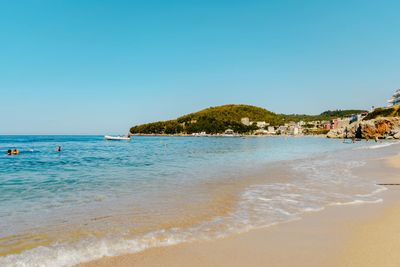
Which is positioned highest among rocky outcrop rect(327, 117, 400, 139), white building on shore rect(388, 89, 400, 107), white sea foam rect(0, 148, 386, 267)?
white building on shore rect(388, 89, 400, 107)

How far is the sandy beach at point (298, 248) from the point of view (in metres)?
4.98

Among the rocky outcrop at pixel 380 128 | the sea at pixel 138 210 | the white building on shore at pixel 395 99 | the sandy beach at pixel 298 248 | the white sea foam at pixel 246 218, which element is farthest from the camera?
the white building on shore at pixel 395 99

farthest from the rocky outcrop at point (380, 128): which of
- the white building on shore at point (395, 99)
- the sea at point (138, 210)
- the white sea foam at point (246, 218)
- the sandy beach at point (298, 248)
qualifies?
the sandy beach at point (298, 248)

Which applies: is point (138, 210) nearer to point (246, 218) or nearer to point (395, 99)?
point (246, 218)

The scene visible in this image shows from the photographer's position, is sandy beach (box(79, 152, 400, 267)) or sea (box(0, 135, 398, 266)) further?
sea (box(0, 135, 398, 266))

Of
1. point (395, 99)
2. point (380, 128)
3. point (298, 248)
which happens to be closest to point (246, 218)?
point (298, 248)

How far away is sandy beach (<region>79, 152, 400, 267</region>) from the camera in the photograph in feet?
16.3

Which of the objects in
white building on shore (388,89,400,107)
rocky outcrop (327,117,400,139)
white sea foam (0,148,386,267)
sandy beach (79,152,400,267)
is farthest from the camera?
white building on shore (388,89,400,107)

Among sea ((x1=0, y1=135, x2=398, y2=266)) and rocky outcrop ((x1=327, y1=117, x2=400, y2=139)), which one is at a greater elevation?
rocky outcrop ((x1=327, y1=117, x2=400, y2=139))

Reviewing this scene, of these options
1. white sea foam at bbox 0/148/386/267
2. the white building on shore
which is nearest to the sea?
white sea foam at bbox 0/148/386/267

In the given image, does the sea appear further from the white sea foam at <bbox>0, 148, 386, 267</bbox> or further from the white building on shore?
the white building on shore

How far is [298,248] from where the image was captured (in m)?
5.56

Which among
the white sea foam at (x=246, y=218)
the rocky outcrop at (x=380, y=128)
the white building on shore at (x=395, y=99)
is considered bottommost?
the white sea foam at (x=246, y=218)

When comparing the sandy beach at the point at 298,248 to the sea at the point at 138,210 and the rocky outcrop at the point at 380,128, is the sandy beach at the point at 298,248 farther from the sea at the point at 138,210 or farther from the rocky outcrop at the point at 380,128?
the rocky outcrop at the point at 380,128
